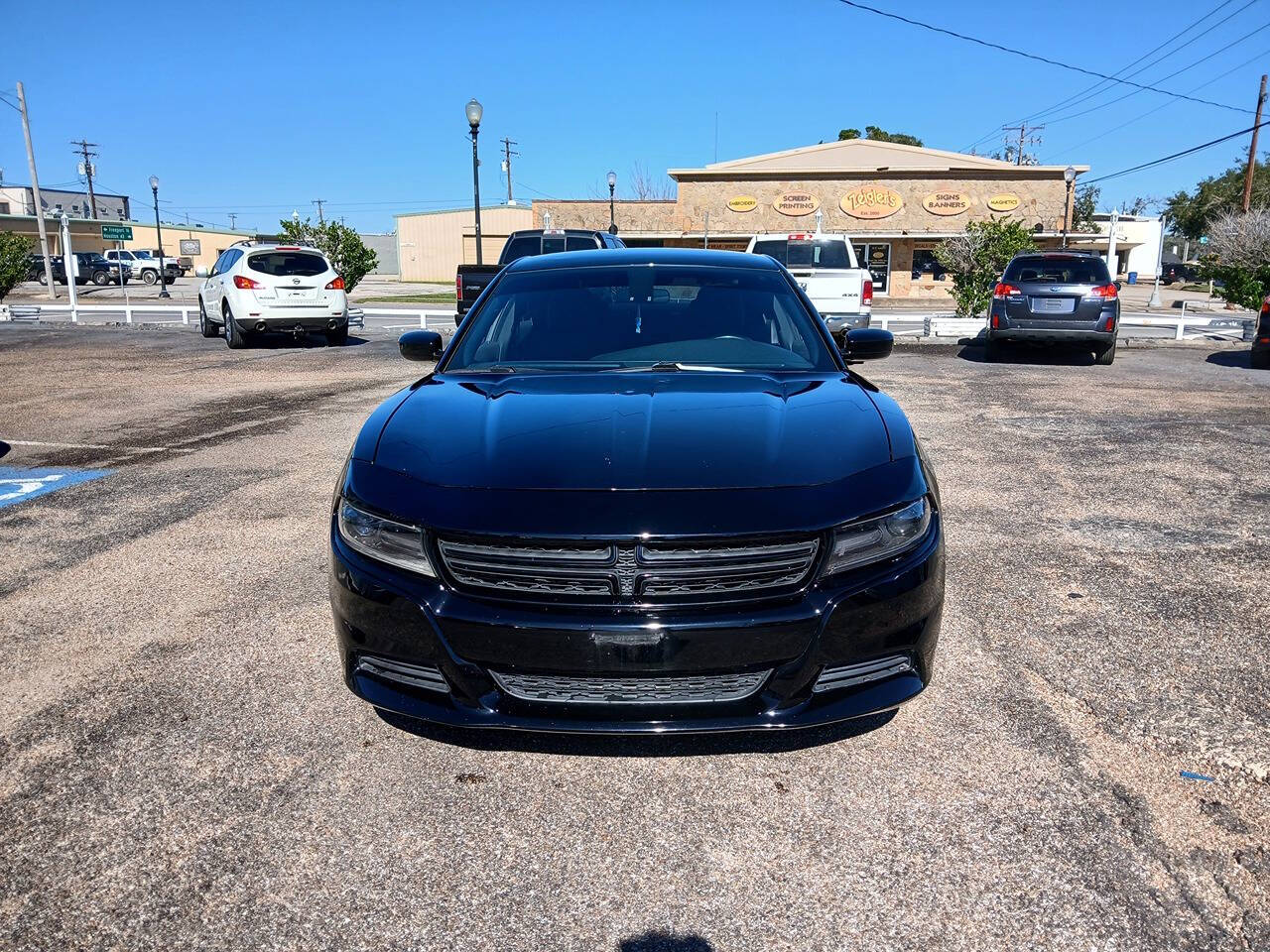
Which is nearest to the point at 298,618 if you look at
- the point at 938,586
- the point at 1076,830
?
the point at 938,586

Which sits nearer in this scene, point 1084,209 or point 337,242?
point 337,242

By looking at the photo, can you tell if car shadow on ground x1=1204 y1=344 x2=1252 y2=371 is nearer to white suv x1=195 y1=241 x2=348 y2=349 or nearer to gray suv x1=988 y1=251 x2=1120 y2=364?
gray suv x1=988 y1=251 x2=1120 y2=364

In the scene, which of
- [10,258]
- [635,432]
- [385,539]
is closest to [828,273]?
[635,432]

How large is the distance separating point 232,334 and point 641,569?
52.5 feet

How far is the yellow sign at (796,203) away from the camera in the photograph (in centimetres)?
4059

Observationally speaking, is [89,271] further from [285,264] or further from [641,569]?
[641,569]

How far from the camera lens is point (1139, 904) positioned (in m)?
2.27

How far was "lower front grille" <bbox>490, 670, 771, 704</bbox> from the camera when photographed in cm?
250

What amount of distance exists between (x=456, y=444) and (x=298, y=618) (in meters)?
1.66

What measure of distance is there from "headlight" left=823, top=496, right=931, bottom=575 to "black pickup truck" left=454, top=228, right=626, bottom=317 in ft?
47.5

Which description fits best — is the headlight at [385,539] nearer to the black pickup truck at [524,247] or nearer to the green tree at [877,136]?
the black pickup truck at [524,247]

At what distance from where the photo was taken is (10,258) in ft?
92.0

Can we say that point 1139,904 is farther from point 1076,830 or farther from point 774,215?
point 774,215

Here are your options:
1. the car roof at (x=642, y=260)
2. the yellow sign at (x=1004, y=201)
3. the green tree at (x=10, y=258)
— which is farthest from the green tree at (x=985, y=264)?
the green tree at (x=10, y=258)
